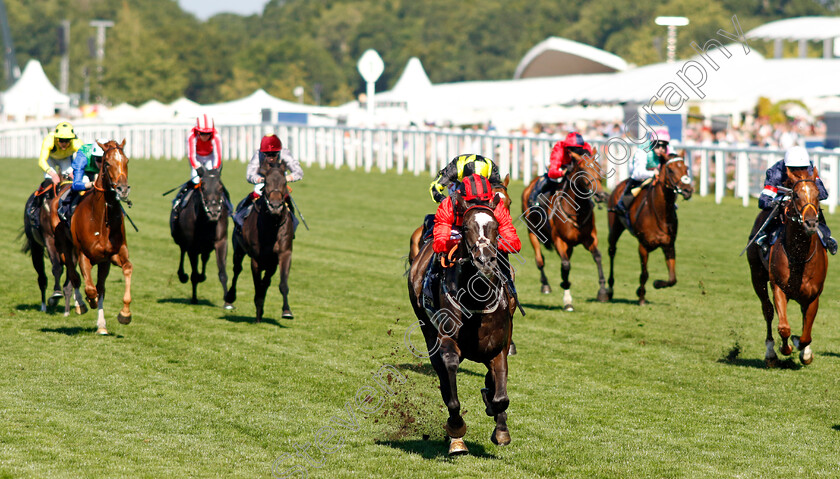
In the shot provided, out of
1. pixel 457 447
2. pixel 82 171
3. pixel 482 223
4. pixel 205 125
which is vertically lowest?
pixel 457 447

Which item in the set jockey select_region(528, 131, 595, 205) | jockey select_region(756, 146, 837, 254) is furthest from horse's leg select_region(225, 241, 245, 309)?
jockey select_region(756, 146, 837, 254)

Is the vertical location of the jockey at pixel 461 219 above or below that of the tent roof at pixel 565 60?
below

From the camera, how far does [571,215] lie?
13680 millimetres

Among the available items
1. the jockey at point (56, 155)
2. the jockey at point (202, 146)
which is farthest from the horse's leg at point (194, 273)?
the jockey at point (56, 155)

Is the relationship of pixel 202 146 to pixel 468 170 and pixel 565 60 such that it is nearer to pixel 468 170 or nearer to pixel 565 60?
pixel 468 170

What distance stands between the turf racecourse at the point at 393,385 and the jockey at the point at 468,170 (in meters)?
1.71

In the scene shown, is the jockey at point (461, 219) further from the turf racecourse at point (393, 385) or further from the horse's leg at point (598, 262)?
the horse's leg at point (598, 262)

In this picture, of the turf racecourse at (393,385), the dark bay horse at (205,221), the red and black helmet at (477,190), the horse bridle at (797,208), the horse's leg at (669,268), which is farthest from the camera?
the horse's leg at (669,268)

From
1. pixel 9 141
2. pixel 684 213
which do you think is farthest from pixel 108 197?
pixel 9 141

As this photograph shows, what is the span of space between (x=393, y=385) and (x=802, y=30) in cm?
2868

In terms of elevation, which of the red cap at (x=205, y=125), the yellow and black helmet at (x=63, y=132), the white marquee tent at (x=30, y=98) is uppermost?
the white marquee tent at (x=30, y=98)

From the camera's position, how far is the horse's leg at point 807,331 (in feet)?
32.0

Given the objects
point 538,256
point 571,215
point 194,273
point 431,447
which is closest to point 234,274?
point 194,273

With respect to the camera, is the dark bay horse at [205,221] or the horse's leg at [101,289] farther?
the dark bay horse at [205,221]
